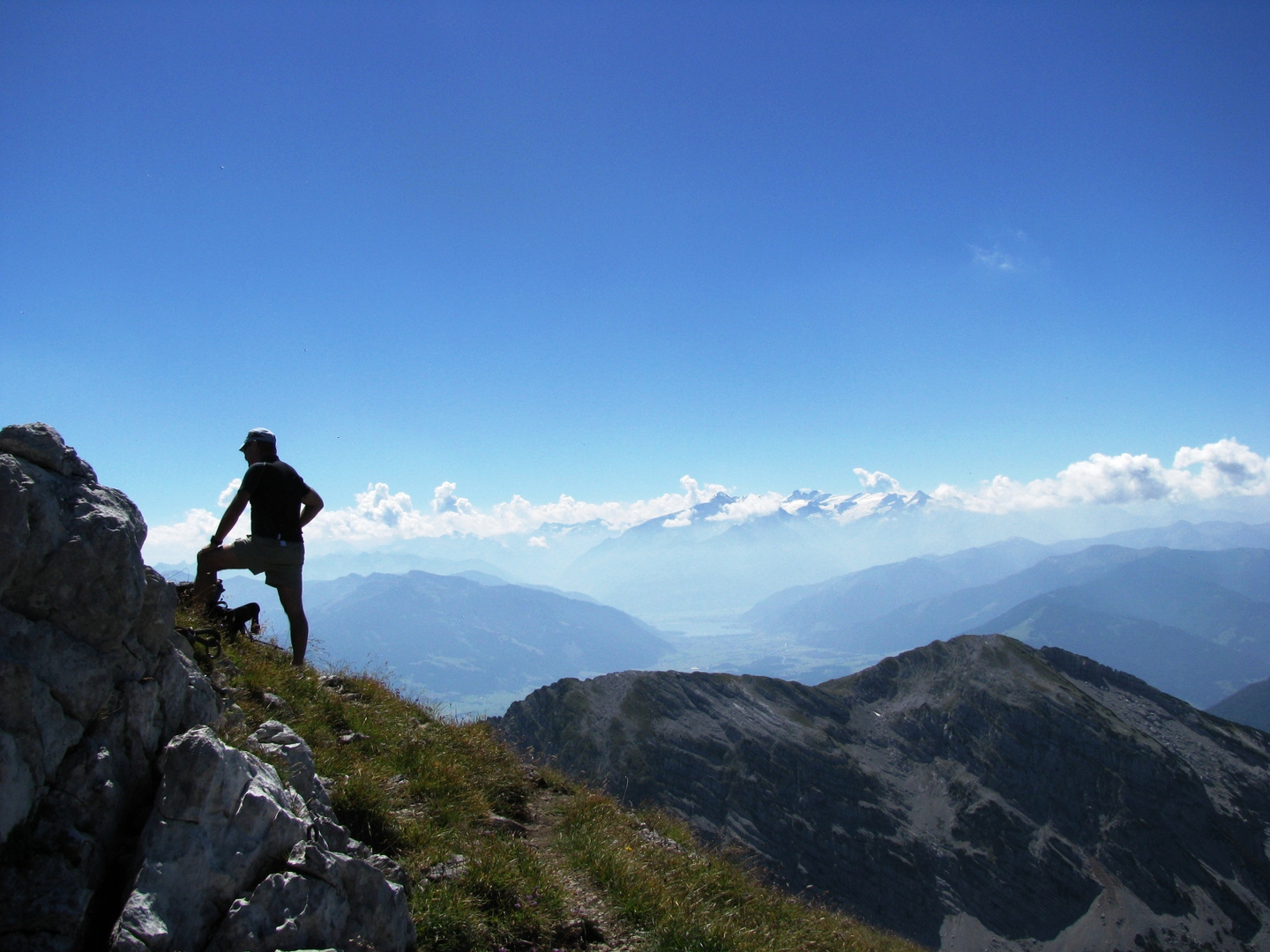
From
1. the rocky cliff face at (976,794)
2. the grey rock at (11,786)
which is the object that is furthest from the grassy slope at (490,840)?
the rocky cliff face at (976,794)

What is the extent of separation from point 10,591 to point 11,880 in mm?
1935

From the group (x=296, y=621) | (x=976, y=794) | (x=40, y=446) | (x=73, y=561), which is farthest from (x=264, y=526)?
(x=976, y=794)

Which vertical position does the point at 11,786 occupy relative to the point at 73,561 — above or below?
below

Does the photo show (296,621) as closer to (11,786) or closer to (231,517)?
(231,517)

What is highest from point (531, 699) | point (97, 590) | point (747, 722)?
point (97, 590)

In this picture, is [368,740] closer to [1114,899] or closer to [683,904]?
[683,904]

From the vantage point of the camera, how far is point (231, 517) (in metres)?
9.39

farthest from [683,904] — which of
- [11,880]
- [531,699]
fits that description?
[531,699]

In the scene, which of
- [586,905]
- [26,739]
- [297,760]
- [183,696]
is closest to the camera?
[26,739]

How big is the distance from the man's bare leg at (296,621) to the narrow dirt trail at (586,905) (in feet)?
15.8

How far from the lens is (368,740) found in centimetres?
891

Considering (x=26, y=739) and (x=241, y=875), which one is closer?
(x=26, y=739)

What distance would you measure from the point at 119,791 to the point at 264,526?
18.0 ft

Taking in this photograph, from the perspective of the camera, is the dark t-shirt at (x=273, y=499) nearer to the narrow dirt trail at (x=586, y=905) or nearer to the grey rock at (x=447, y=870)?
the grey rock at (x=447, y=870)
